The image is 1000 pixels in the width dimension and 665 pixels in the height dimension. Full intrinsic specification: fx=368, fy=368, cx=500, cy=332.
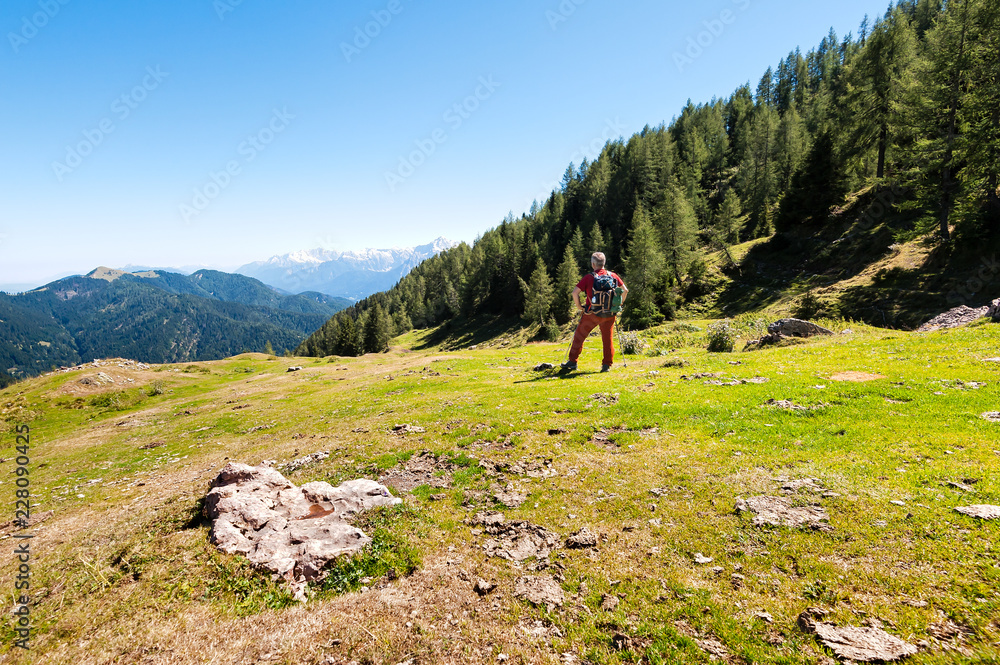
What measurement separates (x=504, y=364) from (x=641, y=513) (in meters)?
20.6

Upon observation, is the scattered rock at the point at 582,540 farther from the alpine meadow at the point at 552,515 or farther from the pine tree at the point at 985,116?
the pine tree at the point at 985,116

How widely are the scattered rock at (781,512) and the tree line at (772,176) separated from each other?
42.9 m

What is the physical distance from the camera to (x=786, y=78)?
11788cm

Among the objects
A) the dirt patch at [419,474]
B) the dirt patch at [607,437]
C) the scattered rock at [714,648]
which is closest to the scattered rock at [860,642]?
the scattered rock at [714,648]

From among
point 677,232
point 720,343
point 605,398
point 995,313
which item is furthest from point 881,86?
point 605,398

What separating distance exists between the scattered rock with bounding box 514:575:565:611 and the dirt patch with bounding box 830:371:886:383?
12995mm

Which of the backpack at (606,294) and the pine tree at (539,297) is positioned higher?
the pine tree at (539,297)

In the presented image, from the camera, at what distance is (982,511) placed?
5.66 m

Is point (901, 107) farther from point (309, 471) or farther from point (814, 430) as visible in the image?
point (309, 471)

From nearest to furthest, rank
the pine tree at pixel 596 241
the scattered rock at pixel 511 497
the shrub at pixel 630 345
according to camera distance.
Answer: the scattered rock at pixel 511 497 < the shrub at pixel 630 345 < the pine tree at pixel 596 241

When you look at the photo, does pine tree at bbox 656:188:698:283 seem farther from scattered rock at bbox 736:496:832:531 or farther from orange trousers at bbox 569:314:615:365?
scattered rock at bbox 736:496:832:531

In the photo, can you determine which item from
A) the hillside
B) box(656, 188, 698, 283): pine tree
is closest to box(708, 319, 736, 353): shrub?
the hillside

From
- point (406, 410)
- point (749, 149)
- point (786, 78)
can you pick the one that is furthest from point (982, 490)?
point (786, 78)

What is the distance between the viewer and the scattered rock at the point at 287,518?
251 inches
